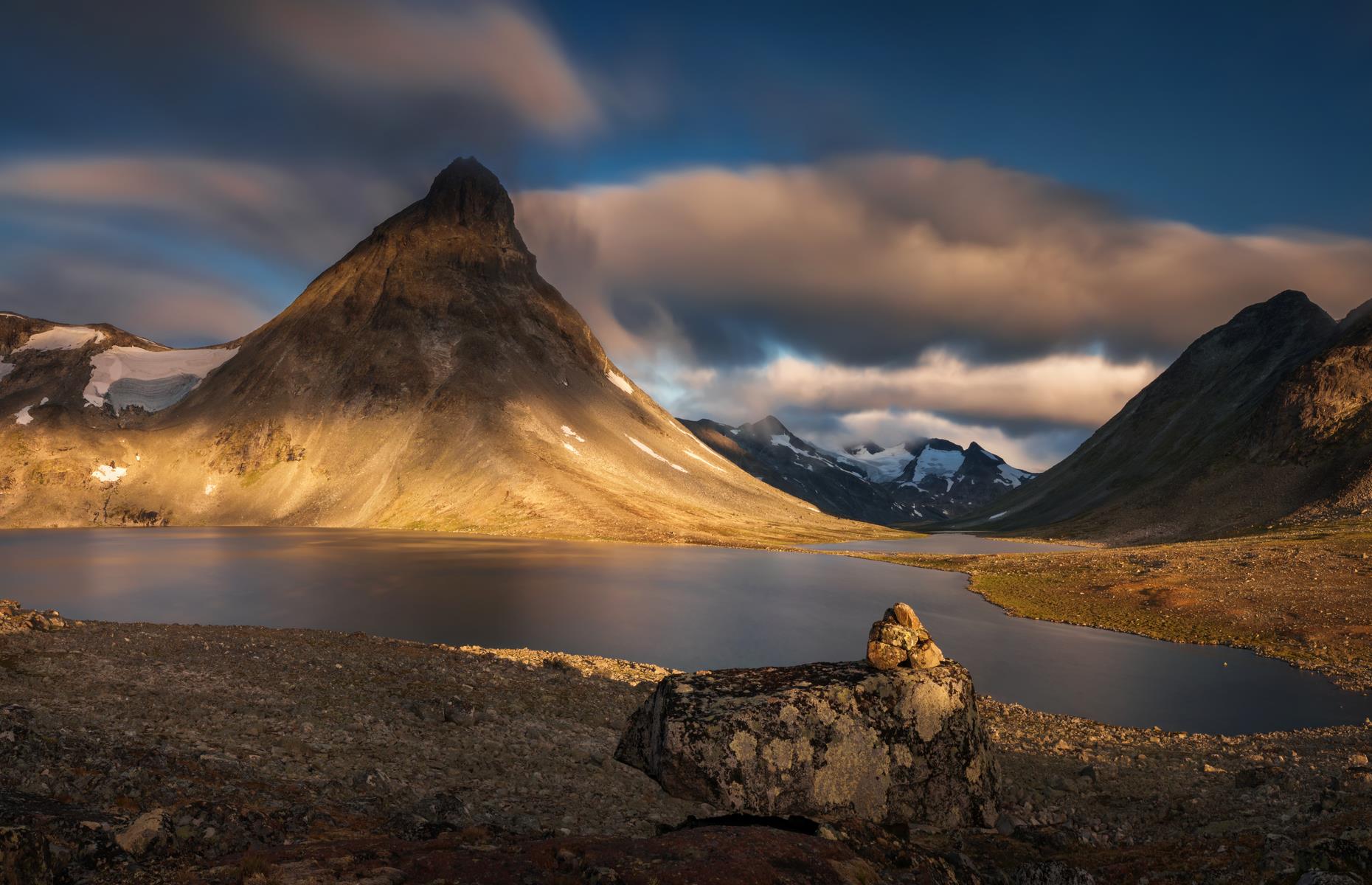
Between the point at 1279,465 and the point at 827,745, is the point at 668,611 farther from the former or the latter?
the point at 1279,465

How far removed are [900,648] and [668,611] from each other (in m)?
50.0

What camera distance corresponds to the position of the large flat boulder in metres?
14.0

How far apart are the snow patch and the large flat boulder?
238541mm

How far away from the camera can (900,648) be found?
1596cm

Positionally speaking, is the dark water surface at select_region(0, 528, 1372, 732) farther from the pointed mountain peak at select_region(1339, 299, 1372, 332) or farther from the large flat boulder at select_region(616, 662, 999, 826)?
the pointed mountain peak at select_region(1339, 299, 1372, 332)

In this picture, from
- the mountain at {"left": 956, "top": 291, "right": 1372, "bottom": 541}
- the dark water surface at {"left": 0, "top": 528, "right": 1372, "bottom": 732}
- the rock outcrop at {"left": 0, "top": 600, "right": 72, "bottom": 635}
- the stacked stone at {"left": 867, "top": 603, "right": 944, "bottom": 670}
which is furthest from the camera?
the mountain at {"left": 956, "top": 291, "right": 1372, "bottom": 541}

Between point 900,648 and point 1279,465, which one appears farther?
point 1279,465

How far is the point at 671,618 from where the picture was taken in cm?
6106

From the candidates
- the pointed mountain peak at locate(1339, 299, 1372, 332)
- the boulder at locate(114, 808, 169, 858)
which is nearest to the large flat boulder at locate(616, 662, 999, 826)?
the boulder at locate(114, 808, 169, 858)

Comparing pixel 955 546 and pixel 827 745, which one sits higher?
pixel 827 745

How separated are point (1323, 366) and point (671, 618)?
183 metres

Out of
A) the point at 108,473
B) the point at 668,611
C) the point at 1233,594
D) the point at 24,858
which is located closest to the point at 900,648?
the point at 24,858

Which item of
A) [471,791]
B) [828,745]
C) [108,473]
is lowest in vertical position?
[471,791]

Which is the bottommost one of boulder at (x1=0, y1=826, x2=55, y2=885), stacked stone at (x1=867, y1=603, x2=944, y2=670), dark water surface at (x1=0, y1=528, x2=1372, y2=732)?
dark water surface at (x1=0, y1=528, x2=1372, y2=732)
